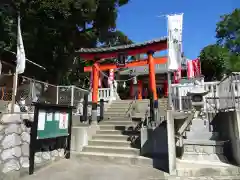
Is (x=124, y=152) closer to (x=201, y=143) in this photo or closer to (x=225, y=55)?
(x=201, y=143)

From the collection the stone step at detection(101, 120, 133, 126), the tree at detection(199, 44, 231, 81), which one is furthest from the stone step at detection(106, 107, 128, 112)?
the tree at detection(199, 44, 231, 81)

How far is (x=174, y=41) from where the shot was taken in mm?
7484

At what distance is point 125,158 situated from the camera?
6.61 metres

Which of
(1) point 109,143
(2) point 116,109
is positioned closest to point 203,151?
(1) point 109,143

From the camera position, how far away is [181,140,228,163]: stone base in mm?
6547

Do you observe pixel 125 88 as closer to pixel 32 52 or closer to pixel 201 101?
pixel 32 52

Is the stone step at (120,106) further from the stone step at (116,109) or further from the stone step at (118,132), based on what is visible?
the stone step at (118,132)

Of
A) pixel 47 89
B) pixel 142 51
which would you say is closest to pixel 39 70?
pixel 47 89

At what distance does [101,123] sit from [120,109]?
304cm

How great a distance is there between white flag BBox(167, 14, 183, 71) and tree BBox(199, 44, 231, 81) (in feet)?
35.1

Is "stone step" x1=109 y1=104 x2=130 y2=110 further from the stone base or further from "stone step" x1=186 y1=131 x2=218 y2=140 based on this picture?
the stone base

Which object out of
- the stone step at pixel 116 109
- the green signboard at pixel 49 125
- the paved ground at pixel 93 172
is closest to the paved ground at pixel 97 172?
the paved ground at pixel 93 172

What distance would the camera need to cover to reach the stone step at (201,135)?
731cm

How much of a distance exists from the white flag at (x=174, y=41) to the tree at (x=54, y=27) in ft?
25.2
